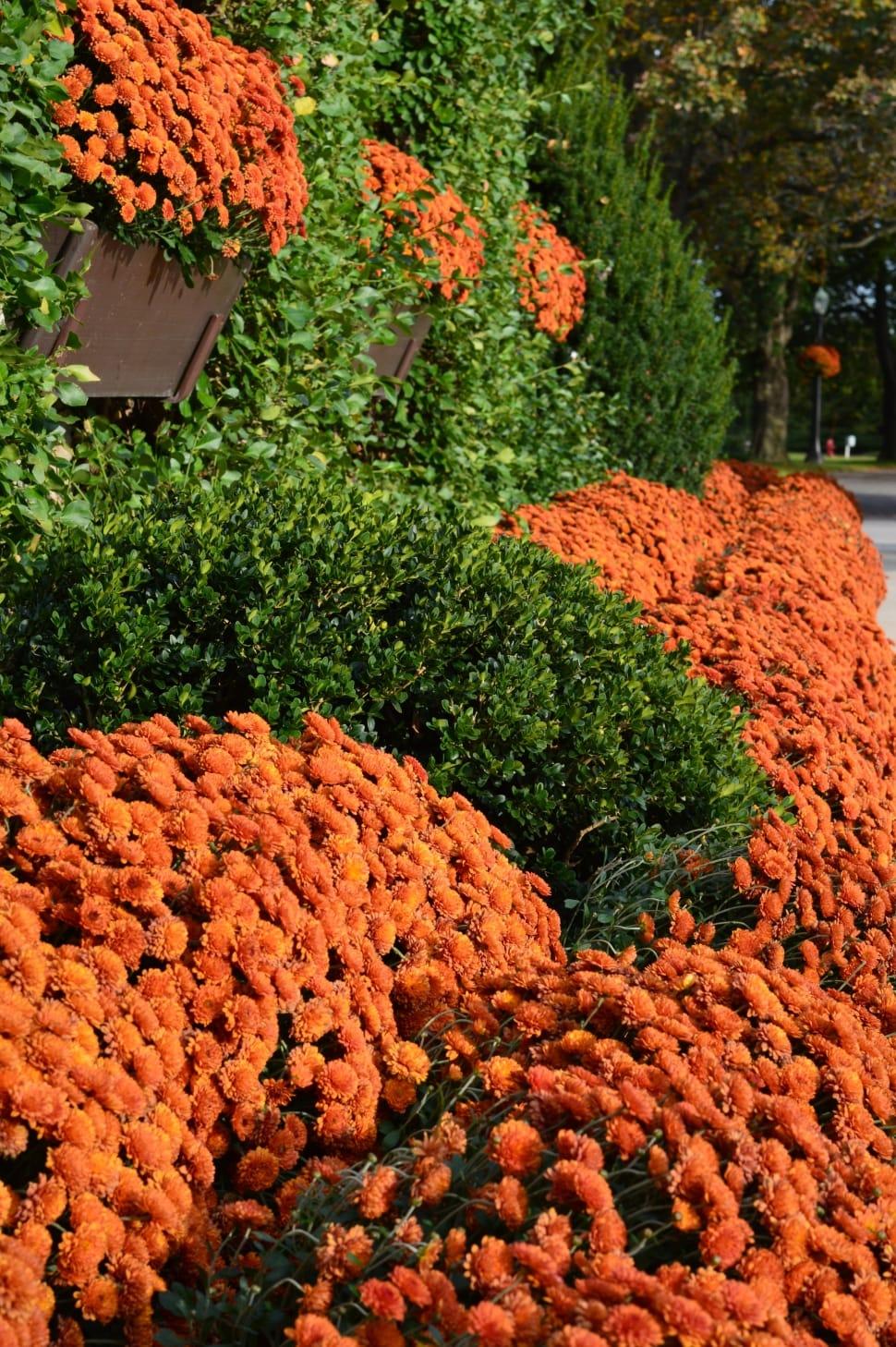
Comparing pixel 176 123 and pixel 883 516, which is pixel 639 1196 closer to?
pixel 176 123

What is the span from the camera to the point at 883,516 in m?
19.5

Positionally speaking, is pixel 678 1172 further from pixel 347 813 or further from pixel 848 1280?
pixel 347 813

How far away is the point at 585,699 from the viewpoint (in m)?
3.14

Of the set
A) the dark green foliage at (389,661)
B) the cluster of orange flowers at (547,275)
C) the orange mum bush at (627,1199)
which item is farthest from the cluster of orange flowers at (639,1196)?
the cluster of orange flowers at (547,275)

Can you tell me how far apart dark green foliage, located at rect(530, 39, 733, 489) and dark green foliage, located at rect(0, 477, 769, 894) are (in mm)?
5336

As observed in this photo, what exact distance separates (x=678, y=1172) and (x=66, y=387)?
2.51 metres

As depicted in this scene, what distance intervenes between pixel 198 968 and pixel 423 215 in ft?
14.3

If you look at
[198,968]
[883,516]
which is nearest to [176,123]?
[198,968]

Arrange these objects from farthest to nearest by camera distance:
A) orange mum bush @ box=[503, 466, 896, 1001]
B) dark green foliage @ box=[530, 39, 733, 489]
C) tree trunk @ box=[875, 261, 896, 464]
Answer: tree trunk @ box=[875, 261, 896, 464]
dark green foliage @ box=[530, 39, 733, 489]
orange mum bush @ box=[503, 466, 896, 1001]

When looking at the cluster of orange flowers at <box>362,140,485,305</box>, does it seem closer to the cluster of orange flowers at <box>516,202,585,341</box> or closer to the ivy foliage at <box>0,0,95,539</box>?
the cluster of orange flowers at <box>516,202,585,341</box>

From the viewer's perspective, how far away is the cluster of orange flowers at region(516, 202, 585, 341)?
295 inches

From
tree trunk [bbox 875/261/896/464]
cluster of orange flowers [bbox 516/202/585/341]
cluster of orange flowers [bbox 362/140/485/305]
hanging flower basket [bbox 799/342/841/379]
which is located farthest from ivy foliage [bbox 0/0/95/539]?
tree trunk [bbox 875/261/896/464]

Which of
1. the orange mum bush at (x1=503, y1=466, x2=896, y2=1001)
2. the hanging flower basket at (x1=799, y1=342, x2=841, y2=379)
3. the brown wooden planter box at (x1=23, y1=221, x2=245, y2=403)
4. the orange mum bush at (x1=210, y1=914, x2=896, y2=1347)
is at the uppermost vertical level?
the hanging flower basket at (x1=799, y1=342, x2=841, y2=379)

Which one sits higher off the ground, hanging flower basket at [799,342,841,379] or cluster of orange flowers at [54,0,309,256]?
hanging flower basket at [799,342,841,379]
